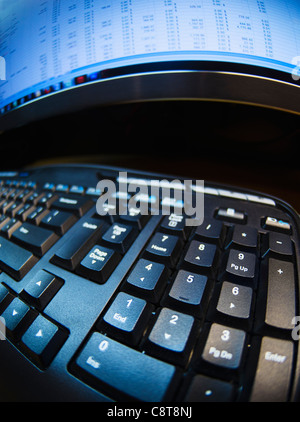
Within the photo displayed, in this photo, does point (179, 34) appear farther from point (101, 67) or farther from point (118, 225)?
point (118, 225)

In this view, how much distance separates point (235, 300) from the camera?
0.75 ft

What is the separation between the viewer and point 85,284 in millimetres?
276

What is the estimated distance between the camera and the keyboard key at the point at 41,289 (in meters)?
0.27

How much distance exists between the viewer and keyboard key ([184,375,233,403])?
0.59 feet

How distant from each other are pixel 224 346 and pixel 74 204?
276 mm

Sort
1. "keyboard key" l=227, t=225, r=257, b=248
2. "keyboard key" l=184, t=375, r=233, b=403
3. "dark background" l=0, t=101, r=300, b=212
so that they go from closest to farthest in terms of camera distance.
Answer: "keyboard key" l=184, t=375, r=233, b=403 < "keyboard key" l=227, t=225, r=257, b=248 < "dark background" l=0, t=101, r=300, b=212

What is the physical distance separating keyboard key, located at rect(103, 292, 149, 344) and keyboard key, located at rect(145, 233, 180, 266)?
52mm

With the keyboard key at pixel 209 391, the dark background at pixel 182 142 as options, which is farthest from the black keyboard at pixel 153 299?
the dark background at pixel 182 142

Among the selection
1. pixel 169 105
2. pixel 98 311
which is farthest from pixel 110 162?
pixel 98 311

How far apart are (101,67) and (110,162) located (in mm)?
197

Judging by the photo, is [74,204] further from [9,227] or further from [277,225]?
[277,225]

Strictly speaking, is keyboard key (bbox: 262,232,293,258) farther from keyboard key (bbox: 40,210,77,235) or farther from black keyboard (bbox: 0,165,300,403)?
keyboard key (bbox: 40,210,77,235)

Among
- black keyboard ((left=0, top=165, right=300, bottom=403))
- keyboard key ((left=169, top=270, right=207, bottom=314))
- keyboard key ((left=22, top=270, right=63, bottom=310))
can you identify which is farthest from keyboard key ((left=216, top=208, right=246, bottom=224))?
keyboard key ((left=22, top=270, right=63, bottom=310))

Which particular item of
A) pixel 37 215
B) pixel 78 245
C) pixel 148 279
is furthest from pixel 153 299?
pixel 37 215
